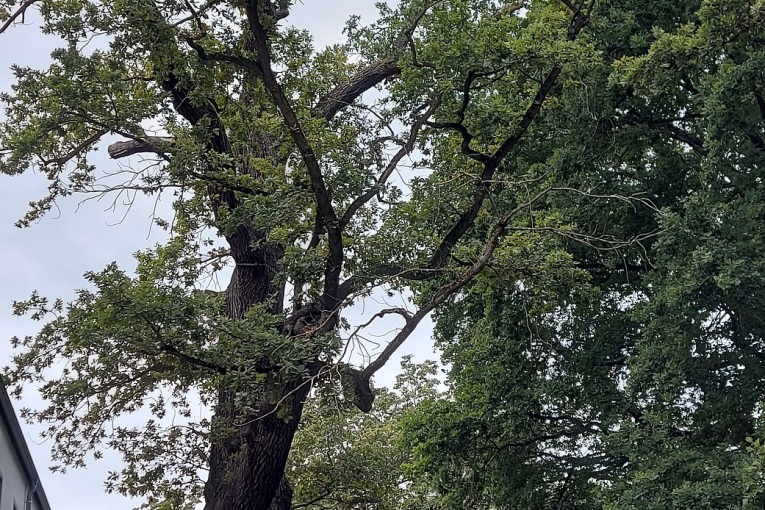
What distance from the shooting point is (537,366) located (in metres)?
10.6

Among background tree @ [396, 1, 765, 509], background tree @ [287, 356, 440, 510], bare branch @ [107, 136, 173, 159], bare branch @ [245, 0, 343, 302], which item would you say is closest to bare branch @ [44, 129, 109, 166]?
bare branch @ [107, 136, 173, 159]

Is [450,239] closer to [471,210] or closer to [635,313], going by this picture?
[471,210]

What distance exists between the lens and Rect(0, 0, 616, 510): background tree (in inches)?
299

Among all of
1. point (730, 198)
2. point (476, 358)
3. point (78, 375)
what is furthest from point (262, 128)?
point (730, 198)

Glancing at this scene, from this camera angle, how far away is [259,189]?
29.3ft

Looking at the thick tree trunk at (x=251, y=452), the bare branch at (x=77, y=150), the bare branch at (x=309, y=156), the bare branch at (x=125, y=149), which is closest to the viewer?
the bare branch at (x=309, y=156)

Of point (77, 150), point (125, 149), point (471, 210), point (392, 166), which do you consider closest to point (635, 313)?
point (471, 210)

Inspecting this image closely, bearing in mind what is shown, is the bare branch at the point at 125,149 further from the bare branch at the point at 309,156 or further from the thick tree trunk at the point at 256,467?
the thick tree trunk at the point at 256,467

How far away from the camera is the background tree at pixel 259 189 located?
759 cm

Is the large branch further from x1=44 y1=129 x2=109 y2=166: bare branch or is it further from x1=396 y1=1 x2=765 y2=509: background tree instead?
x1=44 y1=129 x2=109 y2=166: bare branch

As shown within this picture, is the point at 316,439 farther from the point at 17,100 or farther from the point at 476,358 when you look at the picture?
the point at 17,100

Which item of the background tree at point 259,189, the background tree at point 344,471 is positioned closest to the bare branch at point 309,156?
the background tree at point 259,189

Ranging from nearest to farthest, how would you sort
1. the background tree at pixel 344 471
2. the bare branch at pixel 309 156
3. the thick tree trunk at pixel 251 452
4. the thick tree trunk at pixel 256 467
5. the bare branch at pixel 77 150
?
the bare branch at pixel 309 156, the thick tree trunk at pixel 251 452, the thick tree trunk at pixel 256 467, the bare branch at pixel 77 150, the background tree at pixel 344 471

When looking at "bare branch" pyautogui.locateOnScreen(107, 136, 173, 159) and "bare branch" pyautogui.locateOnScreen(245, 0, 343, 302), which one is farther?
"bare branch" pyautogui.locateOnScreen(107, 136, 173, 159)
